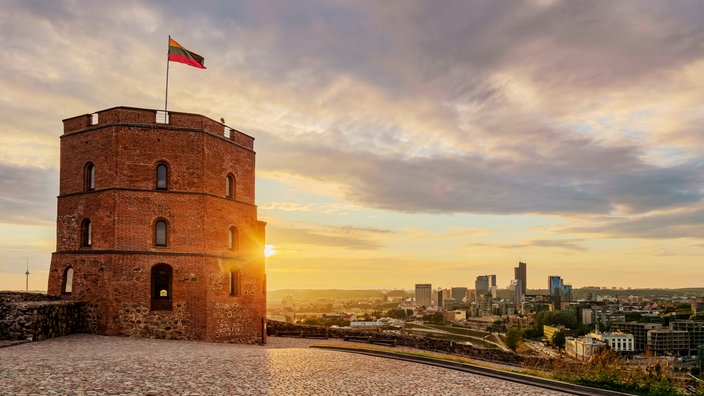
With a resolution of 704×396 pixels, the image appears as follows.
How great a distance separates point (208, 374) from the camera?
43.1 feet

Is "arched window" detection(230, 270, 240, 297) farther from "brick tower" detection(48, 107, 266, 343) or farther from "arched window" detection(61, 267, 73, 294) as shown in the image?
"arched window" detection(61, 267, 73, 294)

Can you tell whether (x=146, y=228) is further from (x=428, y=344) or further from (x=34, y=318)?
(x=428, y=344)

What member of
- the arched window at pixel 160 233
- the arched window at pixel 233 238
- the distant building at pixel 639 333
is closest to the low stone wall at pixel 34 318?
the arched window at pixel 160 233

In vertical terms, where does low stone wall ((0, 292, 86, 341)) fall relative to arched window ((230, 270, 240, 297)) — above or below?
below

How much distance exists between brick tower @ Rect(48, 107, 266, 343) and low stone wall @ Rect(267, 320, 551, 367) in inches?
215

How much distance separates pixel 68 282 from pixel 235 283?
7840mm

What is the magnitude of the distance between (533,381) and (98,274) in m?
18.8

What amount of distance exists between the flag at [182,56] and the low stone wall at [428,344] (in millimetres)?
16152

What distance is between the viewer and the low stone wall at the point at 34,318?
1803cm

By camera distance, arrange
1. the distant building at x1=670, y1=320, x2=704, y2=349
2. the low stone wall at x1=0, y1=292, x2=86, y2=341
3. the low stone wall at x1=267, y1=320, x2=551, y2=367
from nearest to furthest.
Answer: the low stone wall at x1=0, y1=292, x2=86, y2=341
the low stone wall at x1=267, y1=320, x2=551, y2=367
the distant building at x1=670, y1=320, x2=704, y2=349

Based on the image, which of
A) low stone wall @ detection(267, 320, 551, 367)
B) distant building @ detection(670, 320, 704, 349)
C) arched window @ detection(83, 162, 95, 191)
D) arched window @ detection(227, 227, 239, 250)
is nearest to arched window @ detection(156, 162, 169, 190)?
arched window @ detection(83, 162, 95, 191)

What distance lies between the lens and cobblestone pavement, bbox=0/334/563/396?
Result: 1138cm

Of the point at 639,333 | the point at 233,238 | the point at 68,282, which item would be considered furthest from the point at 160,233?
the point at 639,333

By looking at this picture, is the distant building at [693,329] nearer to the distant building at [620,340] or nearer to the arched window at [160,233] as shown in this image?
the distant building at [620,340]
